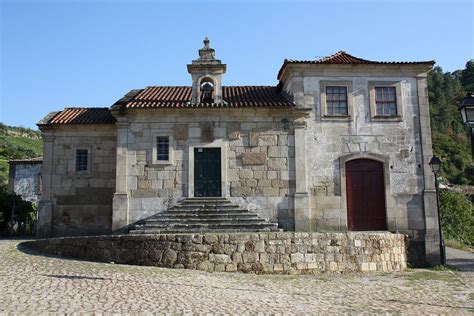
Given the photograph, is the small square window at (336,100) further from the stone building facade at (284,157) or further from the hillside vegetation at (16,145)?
the hillside vegetation at (16,145)

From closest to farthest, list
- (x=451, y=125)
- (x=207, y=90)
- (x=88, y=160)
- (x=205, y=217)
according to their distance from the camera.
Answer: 1. (x=205, y=217)
2. (x=207, y=90)
3. (x=88, y=160)
4. (x=451, y=125)

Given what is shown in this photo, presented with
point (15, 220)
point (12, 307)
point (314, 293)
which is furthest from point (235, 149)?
point (15, 220)

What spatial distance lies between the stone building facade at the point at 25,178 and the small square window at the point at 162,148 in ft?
60.0

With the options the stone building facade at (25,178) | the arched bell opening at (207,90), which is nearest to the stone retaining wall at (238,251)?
the arched bell opening at (207,90)

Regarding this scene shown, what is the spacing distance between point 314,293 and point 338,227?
595 cm

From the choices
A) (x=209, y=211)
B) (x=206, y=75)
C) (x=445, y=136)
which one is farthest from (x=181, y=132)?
(x=445, y=136)

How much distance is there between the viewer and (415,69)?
54.5 feet

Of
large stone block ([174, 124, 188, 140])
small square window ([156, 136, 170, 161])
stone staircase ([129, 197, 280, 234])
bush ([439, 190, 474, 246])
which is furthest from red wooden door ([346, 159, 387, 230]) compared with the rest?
bush ([439, 190, 474, 246])

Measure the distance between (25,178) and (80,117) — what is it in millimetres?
15786

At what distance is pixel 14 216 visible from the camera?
1950 cm

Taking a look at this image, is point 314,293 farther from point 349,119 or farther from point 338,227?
point 349,119

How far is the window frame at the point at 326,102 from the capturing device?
16.2m

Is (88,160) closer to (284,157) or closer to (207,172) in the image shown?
(207,172)

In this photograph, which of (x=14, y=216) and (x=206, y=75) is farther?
(x=14, y=216)
